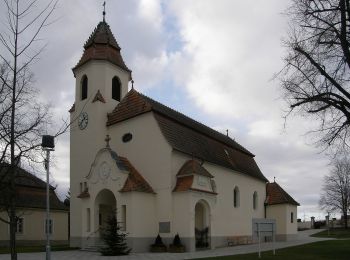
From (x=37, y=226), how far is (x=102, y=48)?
63.9ft

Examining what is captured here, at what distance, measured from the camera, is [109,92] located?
114 ft

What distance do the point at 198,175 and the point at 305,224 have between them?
60.1 m

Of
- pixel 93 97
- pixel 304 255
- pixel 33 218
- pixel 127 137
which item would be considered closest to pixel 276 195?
pixel 127 137

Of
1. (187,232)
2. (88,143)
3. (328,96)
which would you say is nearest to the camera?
(328,96)

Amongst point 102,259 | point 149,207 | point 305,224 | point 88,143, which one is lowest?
point 305,224

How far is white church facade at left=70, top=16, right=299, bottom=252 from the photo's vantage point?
28984mm

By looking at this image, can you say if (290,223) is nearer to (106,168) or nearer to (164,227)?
(164,227)

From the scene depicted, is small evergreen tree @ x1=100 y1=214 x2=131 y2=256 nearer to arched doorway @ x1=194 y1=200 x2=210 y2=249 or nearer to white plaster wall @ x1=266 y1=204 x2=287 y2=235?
arched doorway @ x1=194 y1=200 x2=210 y2=249

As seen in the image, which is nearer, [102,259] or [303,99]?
[303,99]

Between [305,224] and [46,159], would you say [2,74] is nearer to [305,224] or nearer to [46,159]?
[46,159]

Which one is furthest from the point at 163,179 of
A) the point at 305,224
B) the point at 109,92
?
the point at 305,224

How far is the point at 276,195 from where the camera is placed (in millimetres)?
45812

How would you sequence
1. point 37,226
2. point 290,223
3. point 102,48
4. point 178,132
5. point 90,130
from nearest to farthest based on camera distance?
point 178,132, point 90,130, point 102,48, point 37,226, point 290,223

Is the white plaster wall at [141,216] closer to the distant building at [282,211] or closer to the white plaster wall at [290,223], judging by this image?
the distant building at [282,211]
